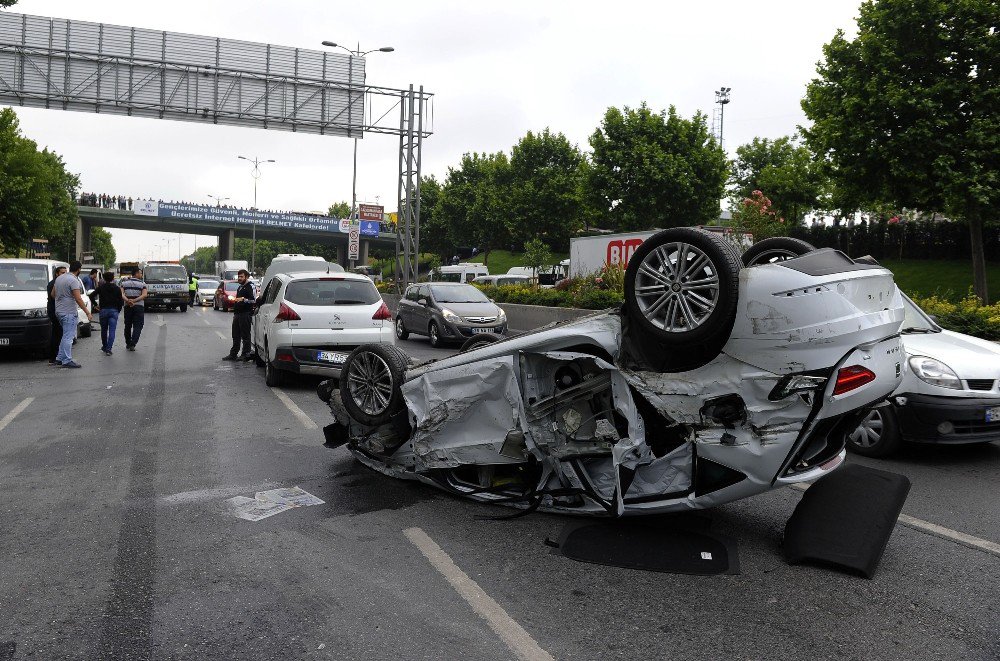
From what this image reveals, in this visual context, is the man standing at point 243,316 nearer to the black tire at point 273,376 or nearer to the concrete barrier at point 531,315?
the black tire at point 273,376

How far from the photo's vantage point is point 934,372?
6352 mm

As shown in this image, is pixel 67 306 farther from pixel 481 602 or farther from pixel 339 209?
pixel 339 209

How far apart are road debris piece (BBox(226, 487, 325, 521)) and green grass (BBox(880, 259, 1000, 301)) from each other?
2646 cm

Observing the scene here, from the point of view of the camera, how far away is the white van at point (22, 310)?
12.6m

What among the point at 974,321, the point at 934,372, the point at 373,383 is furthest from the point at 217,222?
the point at 934,372

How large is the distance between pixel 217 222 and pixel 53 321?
5827cm

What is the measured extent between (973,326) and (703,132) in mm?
29309

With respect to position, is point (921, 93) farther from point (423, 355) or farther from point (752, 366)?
point (752, 366)

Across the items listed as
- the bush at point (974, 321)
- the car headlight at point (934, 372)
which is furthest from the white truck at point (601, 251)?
the car headlight at point (934, 372)

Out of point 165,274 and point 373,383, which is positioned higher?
point 165,274

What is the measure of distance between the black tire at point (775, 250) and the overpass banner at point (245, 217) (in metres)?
62.2

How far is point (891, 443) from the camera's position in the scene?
651cm

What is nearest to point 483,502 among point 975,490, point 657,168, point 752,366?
point 752,366

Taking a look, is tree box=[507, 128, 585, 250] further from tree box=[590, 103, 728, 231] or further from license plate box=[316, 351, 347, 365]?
license plate box=[316, 351, 347, 365]
